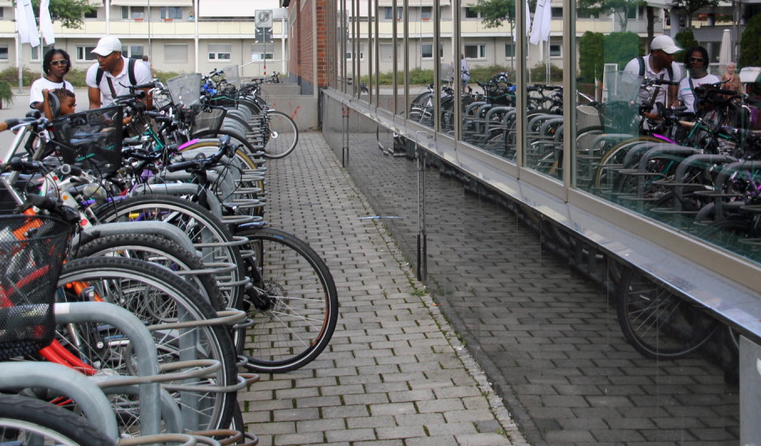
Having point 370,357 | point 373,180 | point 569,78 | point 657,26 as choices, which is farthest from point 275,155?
point 657,26

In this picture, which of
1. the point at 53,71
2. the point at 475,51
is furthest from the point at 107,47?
the point at 475,51

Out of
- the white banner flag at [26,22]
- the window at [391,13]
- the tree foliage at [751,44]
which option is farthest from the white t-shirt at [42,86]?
the white banner flag at [26,22]

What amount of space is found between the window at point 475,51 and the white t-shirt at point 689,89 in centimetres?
299

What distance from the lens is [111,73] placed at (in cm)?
877

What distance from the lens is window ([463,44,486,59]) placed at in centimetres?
575

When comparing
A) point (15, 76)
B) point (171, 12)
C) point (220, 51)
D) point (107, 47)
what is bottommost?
point (107, 47)

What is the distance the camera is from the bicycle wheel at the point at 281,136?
51.8 feet

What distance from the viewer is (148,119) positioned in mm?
7449

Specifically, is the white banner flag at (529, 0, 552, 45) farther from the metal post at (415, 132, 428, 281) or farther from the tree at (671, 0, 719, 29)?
the metal post at (415, 132, 428, 281)

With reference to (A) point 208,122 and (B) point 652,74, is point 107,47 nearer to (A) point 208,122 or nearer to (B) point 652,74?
(A) point 208,122

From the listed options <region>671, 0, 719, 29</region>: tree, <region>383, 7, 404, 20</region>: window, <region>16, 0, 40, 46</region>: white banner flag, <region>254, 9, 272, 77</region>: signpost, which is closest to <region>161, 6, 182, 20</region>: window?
<region>254, 9, 272, 77</region>: signpost

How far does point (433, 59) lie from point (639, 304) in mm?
4634

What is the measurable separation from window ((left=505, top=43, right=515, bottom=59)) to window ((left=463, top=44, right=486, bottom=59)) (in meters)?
0.57

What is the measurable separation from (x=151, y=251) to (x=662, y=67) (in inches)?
66.9
